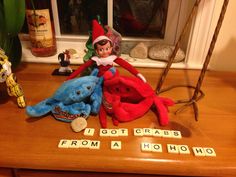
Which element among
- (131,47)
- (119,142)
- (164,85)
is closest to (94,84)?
(119,142)

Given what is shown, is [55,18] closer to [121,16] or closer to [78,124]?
[121,16]

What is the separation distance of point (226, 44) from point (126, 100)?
1.75 ft

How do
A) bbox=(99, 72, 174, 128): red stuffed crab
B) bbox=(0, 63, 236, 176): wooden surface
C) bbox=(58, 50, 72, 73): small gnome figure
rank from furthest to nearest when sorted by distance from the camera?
1. bbox=(58, 50, 72, 73): small gnome figure
2. bbox=(99, 72, 174, 128): red stuffed crab
3. bbox=(0, 63, 236, 176): wooden surface

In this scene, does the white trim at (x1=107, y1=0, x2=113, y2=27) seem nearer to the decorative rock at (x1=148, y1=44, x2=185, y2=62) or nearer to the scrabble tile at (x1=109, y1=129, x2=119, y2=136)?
the decorative rock at (x1=148, y1=44, x2=185, y2=62)

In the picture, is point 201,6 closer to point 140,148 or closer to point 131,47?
point 131,47

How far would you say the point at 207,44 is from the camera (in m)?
0.95

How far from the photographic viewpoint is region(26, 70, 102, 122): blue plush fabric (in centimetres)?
65

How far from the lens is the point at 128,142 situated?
63 cm

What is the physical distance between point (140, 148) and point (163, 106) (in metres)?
0.17

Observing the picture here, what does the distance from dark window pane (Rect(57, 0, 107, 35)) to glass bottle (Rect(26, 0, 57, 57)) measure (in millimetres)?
61

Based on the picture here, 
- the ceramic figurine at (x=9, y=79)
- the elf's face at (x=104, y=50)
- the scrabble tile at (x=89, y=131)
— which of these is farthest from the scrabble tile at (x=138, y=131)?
the ceramic figurine at (x=9, y=79)

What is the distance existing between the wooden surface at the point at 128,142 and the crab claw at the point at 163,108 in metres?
0.02

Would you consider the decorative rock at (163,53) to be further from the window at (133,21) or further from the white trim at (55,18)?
the white trim at (55,18)

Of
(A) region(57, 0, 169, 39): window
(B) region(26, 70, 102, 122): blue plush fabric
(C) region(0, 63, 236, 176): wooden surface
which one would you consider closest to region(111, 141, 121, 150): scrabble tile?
(C) region(0, 63, 236, 176): wooden surface
